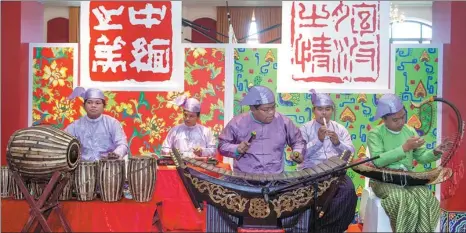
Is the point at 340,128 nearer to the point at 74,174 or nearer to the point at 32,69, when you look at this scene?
the point at 74,174

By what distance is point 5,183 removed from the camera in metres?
4.79

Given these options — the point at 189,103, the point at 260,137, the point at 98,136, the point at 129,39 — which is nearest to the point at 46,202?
the point at 98,136

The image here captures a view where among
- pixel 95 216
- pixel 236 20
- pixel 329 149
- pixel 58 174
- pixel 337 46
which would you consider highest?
pixel 236 20

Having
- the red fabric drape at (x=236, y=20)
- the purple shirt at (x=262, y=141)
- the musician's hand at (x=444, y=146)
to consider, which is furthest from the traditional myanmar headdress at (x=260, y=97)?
the red fabric drape at (x=236, y=20)

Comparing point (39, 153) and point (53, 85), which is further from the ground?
point (53, 85)

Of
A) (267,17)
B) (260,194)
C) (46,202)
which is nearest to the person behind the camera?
(260,194)

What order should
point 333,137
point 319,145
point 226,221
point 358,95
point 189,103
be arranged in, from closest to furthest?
point 226,221, point 333,137, point 319,145, point 189,103, point 358,95

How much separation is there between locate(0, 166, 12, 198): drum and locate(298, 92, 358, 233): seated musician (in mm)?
2387

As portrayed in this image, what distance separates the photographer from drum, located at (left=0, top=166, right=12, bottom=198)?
479cm

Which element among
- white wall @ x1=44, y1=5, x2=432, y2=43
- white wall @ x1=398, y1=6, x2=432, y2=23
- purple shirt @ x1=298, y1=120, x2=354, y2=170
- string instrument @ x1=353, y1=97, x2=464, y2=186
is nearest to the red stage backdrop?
purple shirt @ x1=298, y1=120, x2=354, y2=170

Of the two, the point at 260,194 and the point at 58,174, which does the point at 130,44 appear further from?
the point at 260,194

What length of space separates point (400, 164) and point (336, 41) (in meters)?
1.85

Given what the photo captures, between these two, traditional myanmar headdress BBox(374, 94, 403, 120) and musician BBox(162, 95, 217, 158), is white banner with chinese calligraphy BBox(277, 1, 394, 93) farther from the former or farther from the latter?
traditional myanmar headdress BBox(374, 94, 403, 120)

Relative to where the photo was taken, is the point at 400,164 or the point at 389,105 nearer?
the point at 389,105
